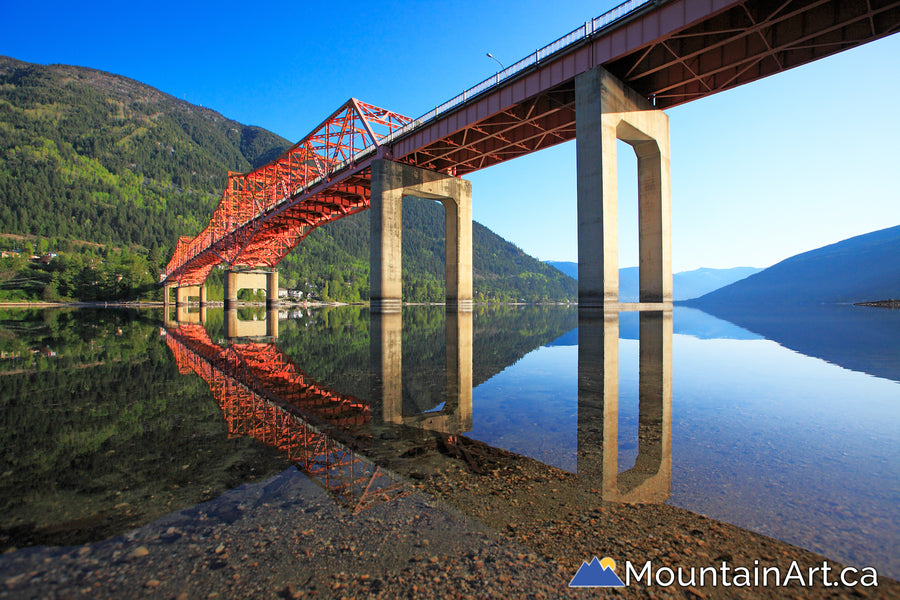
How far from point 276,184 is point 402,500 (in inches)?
2064

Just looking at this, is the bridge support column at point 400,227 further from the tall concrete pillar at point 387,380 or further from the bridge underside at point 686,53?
the tall concrete pillar at point 387,380

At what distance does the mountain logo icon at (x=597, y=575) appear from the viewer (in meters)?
1.92

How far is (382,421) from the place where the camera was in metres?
4.89

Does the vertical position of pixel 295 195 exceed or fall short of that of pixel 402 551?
it exceeds it

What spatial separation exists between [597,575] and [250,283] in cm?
7641

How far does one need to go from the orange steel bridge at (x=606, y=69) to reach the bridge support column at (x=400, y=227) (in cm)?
138

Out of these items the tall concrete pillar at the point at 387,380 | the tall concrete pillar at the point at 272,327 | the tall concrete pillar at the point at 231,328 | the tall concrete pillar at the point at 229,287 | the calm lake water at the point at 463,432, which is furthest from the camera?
the tall concrete pillar at the point at 229,287

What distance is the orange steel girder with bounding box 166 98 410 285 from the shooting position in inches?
1446

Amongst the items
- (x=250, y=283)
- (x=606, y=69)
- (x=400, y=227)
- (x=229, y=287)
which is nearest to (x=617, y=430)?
(x=606, y=69)

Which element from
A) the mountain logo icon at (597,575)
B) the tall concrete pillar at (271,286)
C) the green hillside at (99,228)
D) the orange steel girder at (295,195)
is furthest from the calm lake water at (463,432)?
the green hillside at (99,228)

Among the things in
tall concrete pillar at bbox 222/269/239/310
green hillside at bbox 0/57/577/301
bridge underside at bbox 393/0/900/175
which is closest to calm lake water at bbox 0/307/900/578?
bridge underside at bbox 393/0/900/175

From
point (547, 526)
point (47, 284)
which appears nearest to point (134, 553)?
point (547, 526)

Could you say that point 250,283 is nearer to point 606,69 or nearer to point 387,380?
point 606,69

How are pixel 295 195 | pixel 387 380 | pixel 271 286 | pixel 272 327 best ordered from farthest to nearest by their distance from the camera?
1. pixel 271 286
2. pixel 295 195
3. pixel 272 327
4. pixel 387 380
